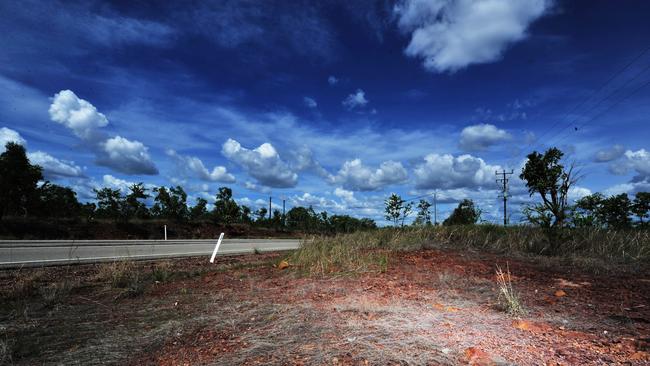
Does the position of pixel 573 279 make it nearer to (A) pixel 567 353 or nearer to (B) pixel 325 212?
(A) pixel 567 353

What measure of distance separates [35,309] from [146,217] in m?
27.1

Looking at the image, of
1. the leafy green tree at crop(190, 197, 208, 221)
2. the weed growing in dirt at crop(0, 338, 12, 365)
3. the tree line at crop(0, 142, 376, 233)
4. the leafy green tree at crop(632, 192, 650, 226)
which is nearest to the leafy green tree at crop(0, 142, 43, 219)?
the tree line at crop(0, 142, 376, 233)

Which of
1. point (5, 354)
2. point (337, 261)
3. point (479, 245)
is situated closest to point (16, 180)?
point (337, 261)

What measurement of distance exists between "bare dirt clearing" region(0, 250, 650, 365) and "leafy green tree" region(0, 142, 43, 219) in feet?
64.1

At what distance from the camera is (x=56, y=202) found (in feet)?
85.7

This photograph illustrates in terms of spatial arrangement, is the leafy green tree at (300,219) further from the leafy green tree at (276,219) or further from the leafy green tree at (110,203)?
the leafy green tree at (110,203)

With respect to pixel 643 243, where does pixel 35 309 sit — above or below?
below

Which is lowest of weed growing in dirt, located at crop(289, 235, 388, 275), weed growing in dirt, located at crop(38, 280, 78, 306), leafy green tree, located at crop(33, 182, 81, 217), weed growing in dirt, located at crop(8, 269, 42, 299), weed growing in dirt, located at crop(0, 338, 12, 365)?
weed growing in dirt, located at crop(8, 269, 42, 299)

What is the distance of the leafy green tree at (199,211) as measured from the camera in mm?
33344

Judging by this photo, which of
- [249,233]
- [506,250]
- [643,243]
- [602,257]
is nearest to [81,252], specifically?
[506,250]

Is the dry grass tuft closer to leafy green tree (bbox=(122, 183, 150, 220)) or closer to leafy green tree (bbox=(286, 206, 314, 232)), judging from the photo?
leafy green tree (bbox=(122, 183, 150, 220))

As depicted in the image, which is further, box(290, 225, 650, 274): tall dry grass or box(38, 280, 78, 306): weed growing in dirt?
box(290, 225, 650, 274): tall dry grass

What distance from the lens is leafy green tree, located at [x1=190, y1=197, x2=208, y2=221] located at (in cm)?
3334

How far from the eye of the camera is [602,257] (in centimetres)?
884
